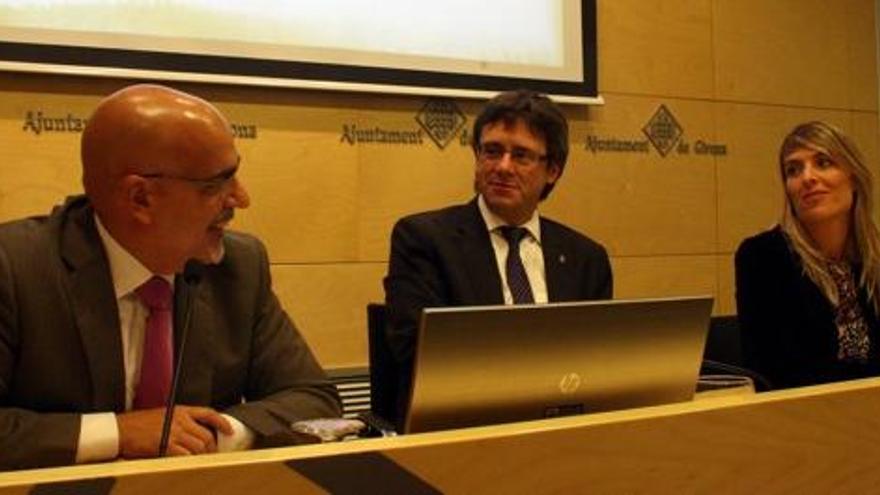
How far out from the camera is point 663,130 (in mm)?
3711

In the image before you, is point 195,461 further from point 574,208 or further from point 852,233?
point 574,208

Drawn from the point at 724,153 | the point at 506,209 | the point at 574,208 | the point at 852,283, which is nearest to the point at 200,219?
the point at 506,209

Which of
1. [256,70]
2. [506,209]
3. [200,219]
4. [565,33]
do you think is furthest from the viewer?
[565,33]

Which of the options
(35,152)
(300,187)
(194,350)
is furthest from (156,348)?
(300,187)

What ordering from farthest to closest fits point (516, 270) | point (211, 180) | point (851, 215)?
1. point (851, 215)
2. point (516, 270)
3. point (211, 180)

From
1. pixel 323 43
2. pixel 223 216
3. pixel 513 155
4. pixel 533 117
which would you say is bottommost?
pixel 223 216

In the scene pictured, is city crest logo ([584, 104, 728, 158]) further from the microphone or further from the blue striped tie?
the microphone

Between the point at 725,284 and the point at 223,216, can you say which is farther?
the point at 725,284

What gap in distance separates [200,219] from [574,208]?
224cm

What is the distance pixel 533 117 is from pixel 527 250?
0.36m

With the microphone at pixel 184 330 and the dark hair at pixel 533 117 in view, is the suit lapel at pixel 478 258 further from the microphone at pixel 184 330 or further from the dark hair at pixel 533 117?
the microphone at pixel 184 330

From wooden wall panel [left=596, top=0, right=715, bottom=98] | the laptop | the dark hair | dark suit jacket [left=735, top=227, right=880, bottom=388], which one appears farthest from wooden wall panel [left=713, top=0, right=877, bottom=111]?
the laptop

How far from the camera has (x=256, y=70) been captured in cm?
290

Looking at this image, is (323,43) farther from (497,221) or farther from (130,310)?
(130,310)
